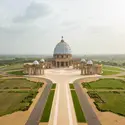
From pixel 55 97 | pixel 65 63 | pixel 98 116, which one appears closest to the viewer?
pixel 98 116

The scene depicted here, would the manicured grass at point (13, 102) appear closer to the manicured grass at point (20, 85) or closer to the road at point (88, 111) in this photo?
the manicured grass at point (20, 85)

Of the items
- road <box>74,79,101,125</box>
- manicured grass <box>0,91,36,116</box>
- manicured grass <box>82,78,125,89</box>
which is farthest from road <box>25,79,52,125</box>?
manicured grass <box>82,78,125,89</box>

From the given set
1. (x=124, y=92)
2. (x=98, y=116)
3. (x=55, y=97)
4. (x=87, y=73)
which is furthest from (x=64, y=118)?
(x=87, y=73)

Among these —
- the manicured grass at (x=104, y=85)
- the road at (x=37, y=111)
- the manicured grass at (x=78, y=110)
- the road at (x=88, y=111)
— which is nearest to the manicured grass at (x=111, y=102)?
the road at (x=88, y=111)

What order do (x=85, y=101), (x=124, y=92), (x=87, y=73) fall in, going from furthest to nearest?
(x=87, y=73)
(x=124, y=92)
(x=85, y=101)

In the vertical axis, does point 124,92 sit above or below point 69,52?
below

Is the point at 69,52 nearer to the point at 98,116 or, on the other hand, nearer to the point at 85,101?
the point at 85,101

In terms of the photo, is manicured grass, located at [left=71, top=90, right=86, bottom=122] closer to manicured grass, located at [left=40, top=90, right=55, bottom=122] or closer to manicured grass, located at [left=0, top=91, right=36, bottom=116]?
manicured grass, located at [left=40, top=90, right=55, bottom=122]
